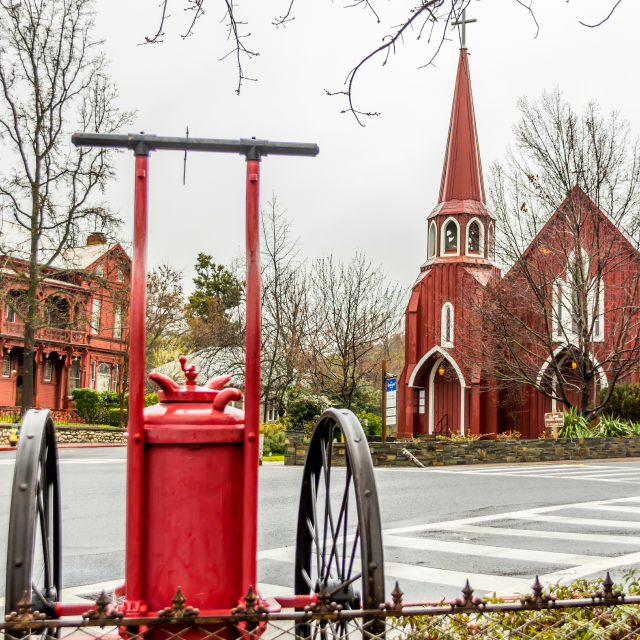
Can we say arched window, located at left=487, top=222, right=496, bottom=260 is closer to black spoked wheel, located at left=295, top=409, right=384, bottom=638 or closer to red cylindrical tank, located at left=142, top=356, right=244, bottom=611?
black spoked wheel, located at left=295, top=409, right=384, bottom=638

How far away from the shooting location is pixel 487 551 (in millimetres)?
7070

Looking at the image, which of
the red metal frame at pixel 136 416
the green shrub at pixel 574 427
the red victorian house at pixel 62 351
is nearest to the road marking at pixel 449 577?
the red metal frame at pixel 136 416

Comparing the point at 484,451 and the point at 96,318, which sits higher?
the point at 96,318

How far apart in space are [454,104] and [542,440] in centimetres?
1621

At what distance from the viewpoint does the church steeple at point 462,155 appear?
31016 mm

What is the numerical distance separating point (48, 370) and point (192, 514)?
4354cm

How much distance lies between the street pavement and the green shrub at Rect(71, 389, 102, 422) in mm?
22637

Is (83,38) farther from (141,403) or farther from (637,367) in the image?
(141,403)

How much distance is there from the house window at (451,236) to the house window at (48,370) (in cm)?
2454

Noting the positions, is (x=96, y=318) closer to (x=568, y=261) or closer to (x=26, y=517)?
(x=568, y=261)

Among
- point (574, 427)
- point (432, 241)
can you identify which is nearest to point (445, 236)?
point (432, 241)

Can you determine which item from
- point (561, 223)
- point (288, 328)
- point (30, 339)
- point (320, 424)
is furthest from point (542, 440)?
point (320, 424)

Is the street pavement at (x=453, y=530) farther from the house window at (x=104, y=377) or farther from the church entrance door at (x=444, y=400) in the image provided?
the house window at (x=104, y=377)

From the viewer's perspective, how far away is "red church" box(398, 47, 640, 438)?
1115 inches
